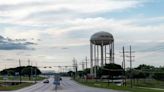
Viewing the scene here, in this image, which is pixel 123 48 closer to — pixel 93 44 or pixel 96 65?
pixel 93 44

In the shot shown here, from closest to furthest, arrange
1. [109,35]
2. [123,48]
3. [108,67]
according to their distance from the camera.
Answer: [123,48], [109,35], [108,67]

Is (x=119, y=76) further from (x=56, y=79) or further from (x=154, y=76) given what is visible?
(x=56, y=79)

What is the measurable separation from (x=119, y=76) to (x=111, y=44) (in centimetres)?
3472

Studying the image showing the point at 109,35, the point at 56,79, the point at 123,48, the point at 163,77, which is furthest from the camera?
the point at 109,35

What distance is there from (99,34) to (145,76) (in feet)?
106

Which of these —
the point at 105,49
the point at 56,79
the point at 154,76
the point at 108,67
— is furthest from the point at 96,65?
the point at 56,79

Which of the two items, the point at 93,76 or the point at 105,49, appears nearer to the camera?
the point at 105,49

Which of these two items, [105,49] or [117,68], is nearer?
[105,49]

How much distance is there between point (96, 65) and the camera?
584ft

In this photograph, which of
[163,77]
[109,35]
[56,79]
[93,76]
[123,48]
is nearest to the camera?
[56,79]

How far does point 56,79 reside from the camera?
6881 centimetres

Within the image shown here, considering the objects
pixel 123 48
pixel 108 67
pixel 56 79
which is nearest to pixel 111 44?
pixel 108 67

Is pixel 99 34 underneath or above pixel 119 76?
above

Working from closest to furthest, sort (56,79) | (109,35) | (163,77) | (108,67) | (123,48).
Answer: (56,79), (123,48), (163,77), (109,35), (108,67)
